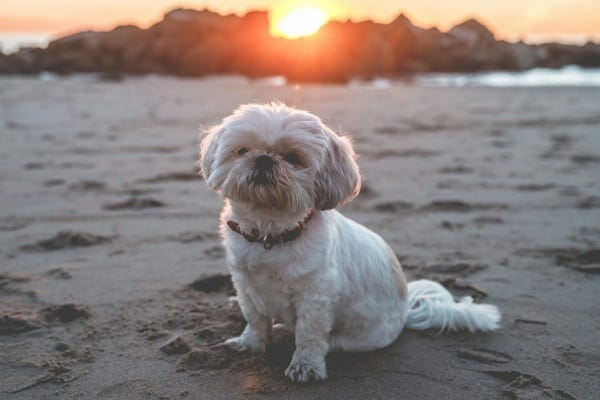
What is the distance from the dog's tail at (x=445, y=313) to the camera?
344cm

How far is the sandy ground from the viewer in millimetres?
2965

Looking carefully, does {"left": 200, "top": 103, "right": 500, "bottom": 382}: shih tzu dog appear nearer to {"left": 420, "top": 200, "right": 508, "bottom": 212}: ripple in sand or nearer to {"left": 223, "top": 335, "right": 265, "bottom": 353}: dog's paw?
{"left": 223, "top": 335, "right": 265, "bottom": 353}: dog's paw

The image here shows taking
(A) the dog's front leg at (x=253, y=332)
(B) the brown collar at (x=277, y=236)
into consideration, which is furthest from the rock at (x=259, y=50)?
(B) the brown collar at (x=277, y=236)

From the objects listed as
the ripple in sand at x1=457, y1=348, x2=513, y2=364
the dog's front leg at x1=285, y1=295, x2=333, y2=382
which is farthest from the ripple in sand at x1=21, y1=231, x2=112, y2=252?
the ripple in sand at x1=457, y1=348, x2=513, y2=364

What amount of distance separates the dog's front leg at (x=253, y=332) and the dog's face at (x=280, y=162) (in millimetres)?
594

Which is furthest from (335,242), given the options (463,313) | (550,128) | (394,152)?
(550,128)

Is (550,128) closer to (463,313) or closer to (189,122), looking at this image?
(189,122)

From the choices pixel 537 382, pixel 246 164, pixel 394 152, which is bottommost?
pixel 537 382

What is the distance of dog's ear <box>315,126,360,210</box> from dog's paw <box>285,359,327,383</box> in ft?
2.41

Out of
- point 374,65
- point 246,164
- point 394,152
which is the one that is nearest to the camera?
point 246,164

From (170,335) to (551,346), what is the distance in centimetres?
200

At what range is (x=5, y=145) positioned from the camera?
8367mm

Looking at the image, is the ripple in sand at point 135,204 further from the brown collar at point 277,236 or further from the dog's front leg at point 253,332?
the brown collar at point 277,236

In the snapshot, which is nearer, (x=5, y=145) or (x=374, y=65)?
(x=5, y=145)
